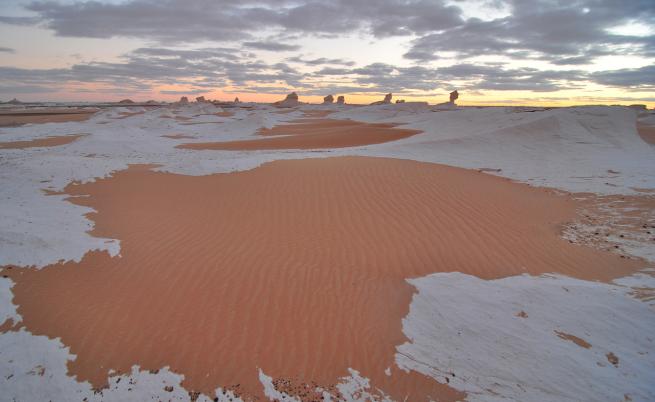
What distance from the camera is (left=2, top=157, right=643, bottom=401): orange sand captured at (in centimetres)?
395

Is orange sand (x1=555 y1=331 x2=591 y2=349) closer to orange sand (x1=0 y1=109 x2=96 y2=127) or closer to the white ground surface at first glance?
the white ground surface

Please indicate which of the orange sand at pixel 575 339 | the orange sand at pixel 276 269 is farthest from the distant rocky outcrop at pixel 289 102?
the orange sand at pixel 575 339

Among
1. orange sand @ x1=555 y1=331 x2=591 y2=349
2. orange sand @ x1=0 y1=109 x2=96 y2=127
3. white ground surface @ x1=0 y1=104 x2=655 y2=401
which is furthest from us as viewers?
orange sand @ x1=0 y1=109 x2=96 y2=127

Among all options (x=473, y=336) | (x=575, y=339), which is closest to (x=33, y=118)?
(x=473, y=336)

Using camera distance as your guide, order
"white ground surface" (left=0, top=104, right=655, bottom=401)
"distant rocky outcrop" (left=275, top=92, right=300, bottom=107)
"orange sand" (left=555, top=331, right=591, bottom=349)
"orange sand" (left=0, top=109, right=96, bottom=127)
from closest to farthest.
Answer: "white ground surface" (left=0, top=104, right=655, bottom=401) < "orange sand" (left=555, top=331, right=591, bottom=349) < "orange sand" (left=0, top=109, right=96, bottom=127) < "distant rocky outcrop" (left=275, top=92, right=300, bottom=107)

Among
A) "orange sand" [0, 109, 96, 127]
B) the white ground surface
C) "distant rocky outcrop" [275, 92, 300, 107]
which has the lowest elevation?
the white ground surface

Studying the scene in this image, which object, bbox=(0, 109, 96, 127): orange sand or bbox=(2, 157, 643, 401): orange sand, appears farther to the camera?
bbox=(0, 109, 96, 127): orange sand

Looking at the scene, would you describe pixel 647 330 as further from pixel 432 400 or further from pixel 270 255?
pixel 270 255

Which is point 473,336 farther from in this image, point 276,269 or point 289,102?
point 289,102

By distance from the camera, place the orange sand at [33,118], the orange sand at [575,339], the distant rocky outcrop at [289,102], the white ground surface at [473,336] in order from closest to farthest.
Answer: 1. the white ground surface at [473,336]
2. the orange sand at [575,339]
3. the orange sand at [33,118]
4. the distant rocky outcrop at [289,102]

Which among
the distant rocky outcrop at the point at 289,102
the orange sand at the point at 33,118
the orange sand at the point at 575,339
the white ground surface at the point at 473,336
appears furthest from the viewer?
the distant rocky outcrop at the point at 289,102

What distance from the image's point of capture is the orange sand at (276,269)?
395cm

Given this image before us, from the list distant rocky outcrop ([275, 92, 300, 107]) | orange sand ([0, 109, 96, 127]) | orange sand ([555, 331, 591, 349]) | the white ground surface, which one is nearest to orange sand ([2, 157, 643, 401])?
the white ground surface

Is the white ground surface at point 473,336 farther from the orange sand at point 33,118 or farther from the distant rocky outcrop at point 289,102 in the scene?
the distant rocky outcrop at point 289,102
